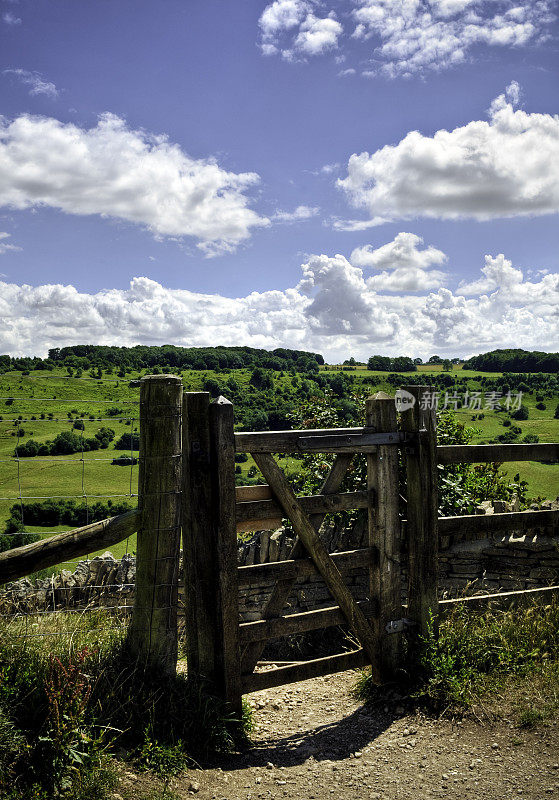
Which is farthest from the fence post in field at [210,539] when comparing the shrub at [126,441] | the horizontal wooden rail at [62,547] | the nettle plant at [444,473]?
the nettle plant at [444,473]

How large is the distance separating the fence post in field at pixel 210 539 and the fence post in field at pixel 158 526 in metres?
0.10

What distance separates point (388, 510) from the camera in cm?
479

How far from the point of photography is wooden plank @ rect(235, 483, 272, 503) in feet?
14.2

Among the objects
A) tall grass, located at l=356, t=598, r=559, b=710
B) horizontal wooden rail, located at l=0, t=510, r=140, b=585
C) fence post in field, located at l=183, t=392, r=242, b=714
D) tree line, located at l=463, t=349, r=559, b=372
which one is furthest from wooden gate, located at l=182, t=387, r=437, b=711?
tree line, located at l=463, t=349, r=559, b=372

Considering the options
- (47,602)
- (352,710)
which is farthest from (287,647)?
(47,602)

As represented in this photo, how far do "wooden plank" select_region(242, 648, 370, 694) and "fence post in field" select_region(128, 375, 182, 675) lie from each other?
62 cm

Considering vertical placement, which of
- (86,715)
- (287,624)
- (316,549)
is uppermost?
(316,549)

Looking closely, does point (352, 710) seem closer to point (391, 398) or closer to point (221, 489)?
point (221, 489)

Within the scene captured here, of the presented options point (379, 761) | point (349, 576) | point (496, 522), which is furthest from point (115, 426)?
point (379, 761)

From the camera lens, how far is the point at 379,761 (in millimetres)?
3943

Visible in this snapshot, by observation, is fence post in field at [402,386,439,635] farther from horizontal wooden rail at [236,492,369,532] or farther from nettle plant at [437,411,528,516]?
nettle plant at [437,411,528,516]

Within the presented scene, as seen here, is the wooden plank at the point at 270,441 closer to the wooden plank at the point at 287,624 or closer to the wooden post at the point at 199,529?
the wooden post at the point at 199,529

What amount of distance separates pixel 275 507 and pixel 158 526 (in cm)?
88

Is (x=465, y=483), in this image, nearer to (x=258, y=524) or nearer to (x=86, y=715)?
(x=258, y=524)
